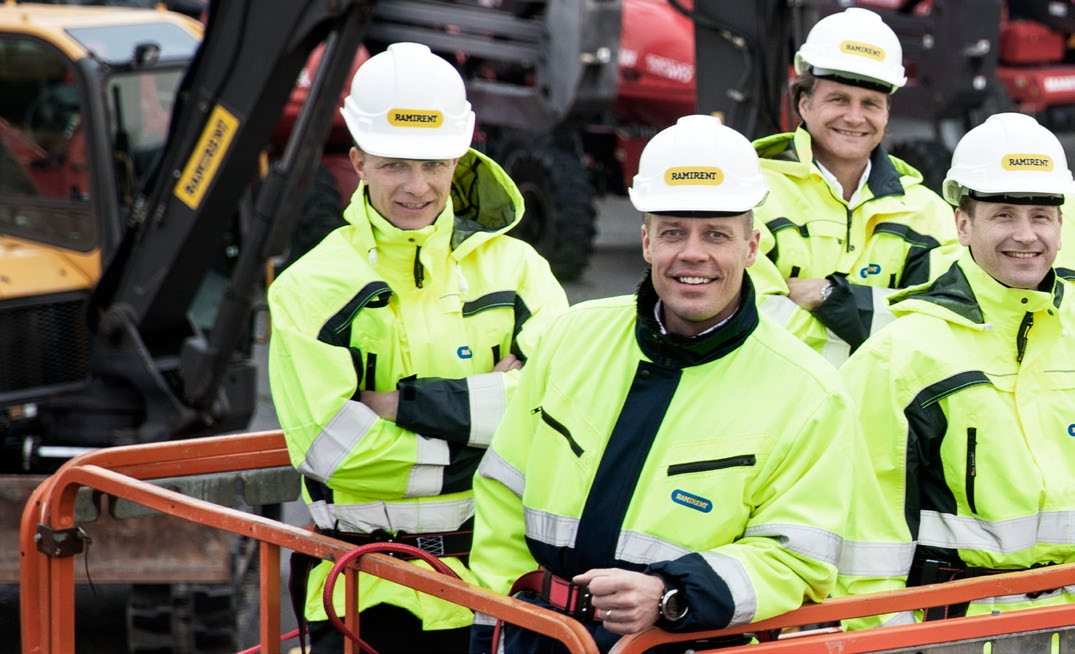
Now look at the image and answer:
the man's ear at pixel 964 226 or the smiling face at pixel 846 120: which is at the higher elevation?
the smiling face at pixel 846 120

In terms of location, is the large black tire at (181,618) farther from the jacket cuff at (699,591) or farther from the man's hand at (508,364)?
the jacket cuff at (699,591)

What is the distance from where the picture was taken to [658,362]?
3.33 metres

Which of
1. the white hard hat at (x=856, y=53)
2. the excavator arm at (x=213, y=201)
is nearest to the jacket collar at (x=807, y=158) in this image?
the white hard hat at (x=856, y=53)

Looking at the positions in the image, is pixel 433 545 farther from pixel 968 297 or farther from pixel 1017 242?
pixel 1017 242

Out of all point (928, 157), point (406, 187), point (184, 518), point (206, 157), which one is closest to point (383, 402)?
point (406, 187)

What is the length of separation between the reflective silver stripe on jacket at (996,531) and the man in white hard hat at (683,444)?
59 centimetres

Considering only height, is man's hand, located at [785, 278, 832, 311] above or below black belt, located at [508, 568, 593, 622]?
above

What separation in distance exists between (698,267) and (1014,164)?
1017 millimetres

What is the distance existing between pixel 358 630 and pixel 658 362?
3.76 ft

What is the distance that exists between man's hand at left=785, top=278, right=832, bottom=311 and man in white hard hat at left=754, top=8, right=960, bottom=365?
14mm

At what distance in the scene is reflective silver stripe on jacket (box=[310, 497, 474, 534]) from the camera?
13.6ft

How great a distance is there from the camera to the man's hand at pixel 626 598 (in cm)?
305

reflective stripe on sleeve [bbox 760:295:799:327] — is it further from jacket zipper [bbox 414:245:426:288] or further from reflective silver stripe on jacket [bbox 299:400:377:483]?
reflective silver stripe on jacket [bbox 299:400:377:483]

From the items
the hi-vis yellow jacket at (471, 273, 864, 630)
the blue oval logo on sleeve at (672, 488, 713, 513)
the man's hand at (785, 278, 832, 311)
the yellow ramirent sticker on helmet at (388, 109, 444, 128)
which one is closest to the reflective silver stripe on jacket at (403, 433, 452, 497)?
the hi-vis yellow jacket at (471, 273, 864, 630)
